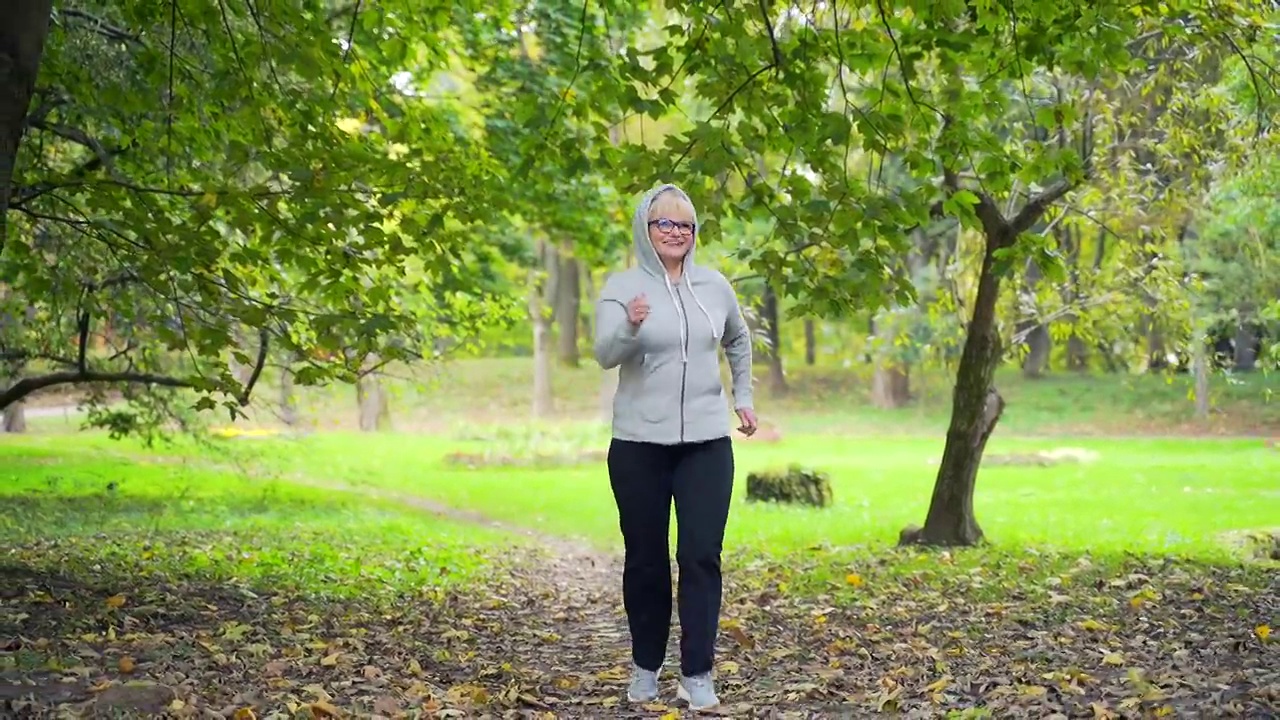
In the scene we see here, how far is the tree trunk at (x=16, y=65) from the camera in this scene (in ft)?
16.4

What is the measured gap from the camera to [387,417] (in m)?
38.3

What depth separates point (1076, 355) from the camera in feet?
137

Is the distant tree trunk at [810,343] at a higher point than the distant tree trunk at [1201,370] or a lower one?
higher

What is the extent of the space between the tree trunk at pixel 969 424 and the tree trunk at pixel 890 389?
28583 millimetres

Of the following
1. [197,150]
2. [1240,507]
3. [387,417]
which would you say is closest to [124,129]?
[197,150]

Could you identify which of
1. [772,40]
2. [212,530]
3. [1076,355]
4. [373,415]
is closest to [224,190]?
[772,40]

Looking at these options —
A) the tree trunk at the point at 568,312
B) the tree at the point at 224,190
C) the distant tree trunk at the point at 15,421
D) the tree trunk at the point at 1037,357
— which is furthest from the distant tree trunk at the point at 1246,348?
the tree trunk at the point at 568,312

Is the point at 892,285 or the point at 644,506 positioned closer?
the point at 644,506

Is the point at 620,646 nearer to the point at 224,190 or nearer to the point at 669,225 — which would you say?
the point at 669,225

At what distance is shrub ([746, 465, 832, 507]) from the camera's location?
63.7 ft

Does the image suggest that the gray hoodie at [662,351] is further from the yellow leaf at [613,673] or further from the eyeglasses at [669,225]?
the yellow leaf at [613,673]

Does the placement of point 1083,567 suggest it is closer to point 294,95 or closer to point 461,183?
point 461,183

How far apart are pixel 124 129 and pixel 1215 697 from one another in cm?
746

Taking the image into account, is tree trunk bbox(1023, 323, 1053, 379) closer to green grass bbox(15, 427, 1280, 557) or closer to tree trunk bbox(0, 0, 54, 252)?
green grass bbox(15, 427, 1280, 557)
